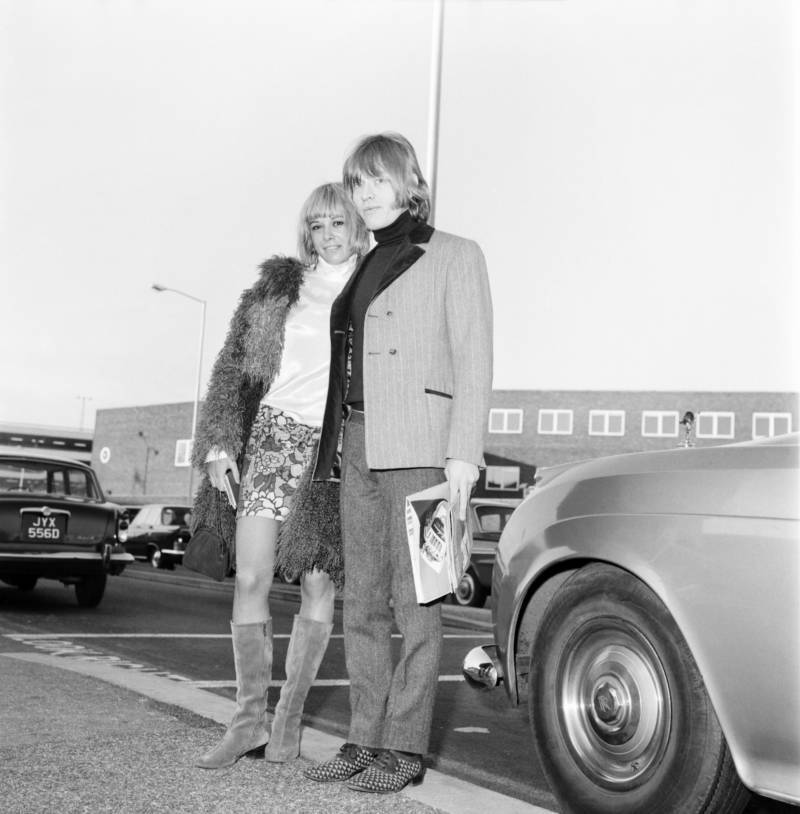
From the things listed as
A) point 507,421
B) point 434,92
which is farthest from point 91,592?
point 507,421

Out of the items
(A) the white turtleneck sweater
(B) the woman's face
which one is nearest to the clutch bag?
(A) the white turtleneck sweater

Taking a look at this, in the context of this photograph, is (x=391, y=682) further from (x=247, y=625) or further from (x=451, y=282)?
(x=451, y=282)

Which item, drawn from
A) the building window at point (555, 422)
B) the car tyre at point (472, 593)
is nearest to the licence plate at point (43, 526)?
the car tyre at point (472, 593)

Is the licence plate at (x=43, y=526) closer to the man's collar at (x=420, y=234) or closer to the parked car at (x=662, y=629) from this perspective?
the parked car at (x=662, y=629)

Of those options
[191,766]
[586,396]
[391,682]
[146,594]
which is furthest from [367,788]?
[586,396]

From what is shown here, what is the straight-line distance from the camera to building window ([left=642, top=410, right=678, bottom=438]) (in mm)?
51438

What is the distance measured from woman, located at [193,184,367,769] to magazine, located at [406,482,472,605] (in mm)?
557

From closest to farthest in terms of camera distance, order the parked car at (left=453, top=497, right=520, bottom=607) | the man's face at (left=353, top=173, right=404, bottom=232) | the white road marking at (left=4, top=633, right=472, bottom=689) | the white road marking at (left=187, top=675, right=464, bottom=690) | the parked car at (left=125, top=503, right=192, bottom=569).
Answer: the man's face at (left=353, top=173, right=404, bottom=232)
the white road marking at (left=187, top=675, right=464, bottom=690)
the white road marking at (left=4, top=633, right=472, bottom=689)
the parked car at (left=453, top=497, right=520, bottom=607)
the parked car at (left=125, top=503, right=192, bottom=569)

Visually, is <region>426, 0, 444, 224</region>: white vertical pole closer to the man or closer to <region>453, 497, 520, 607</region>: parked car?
<region>453, 497, 520, 607</region>: parked car

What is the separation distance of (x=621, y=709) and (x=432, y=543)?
2.30ft

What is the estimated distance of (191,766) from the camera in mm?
3496

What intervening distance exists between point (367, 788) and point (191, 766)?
0.61 metres

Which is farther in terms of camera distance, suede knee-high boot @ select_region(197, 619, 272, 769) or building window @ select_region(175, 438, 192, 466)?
building window @ select_region(175, 438, 192, 466)

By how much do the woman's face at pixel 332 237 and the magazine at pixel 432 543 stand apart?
107 centimetres
